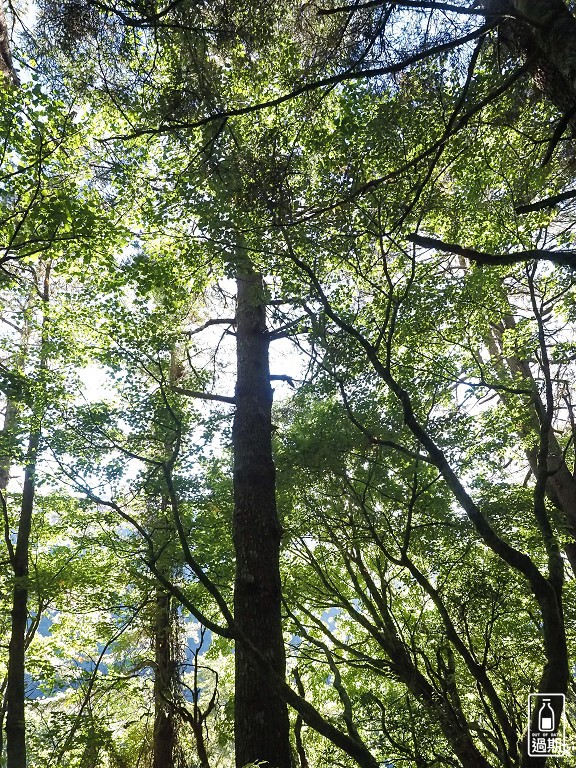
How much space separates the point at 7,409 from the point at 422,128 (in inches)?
339

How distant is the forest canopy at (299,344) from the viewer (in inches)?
155

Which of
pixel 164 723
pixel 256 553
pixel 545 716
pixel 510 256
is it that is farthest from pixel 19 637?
pixel 510 256

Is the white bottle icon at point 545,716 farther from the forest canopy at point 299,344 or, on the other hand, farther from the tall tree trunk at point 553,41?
the tall tree trunk at point 553,41

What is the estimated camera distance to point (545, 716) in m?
3.05

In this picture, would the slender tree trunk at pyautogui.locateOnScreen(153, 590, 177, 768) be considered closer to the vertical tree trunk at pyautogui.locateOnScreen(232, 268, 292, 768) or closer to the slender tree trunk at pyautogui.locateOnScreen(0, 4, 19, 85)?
the vertical tree trunk at pyautogui.locateOnScreen(232, 268, 292, 768)

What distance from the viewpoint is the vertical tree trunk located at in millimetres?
4027

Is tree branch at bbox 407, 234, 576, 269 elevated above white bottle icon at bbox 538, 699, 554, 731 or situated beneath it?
elevated above

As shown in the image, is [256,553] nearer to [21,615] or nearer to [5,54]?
[21,615]

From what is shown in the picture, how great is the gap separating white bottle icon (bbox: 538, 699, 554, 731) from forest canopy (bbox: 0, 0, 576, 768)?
25mm

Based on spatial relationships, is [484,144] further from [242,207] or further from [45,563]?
[45,563]

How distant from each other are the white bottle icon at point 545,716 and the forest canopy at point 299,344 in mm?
25

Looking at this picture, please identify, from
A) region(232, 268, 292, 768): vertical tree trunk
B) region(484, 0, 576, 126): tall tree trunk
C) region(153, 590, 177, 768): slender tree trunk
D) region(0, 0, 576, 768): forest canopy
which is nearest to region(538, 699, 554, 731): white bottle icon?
region(0, 0, 576, 768): forest canopy

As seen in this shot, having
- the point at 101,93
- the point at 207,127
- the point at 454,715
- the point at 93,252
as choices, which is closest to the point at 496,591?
the point at 454,715

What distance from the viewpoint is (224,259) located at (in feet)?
15.7
